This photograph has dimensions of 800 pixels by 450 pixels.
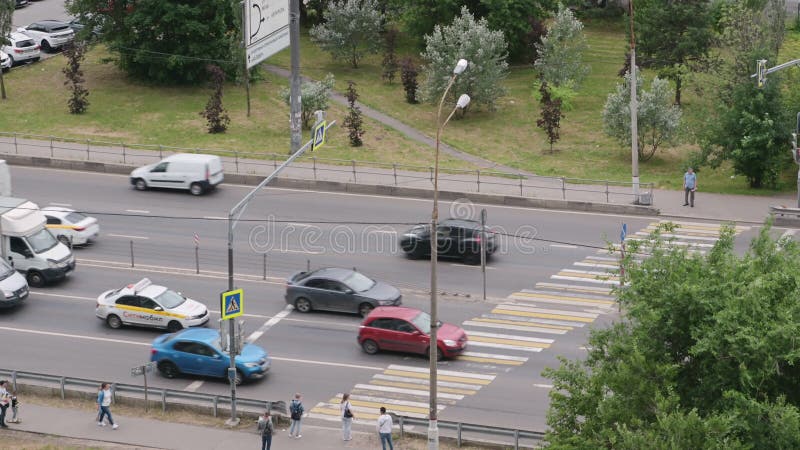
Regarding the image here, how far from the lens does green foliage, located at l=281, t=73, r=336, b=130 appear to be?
55719mm

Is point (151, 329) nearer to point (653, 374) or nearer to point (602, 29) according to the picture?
point (653, 374)

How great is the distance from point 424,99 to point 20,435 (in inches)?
1220

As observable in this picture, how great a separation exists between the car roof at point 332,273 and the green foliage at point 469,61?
20.2m

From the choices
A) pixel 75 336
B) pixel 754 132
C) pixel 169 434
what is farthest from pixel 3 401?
pixel 754 132

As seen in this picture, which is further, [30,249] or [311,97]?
[311,97]

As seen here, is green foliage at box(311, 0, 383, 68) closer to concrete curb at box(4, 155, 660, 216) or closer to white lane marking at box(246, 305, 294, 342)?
concrete curb at box(4, 155, 660, 216)

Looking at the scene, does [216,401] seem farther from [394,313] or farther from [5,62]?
[5,62]

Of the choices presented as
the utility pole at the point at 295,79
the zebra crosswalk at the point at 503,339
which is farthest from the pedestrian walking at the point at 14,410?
the utility pole at the point at 295,79

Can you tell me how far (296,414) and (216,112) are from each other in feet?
89.3

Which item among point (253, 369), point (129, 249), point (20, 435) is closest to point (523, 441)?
point (253, 369)

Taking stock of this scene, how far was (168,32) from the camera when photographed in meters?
61.1

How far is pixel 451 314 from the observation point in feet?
127

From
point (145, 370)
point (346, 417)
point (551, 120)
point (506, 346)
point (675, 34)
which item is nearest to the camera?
point (346, 417)

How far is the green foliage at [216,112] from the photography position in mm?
56094
